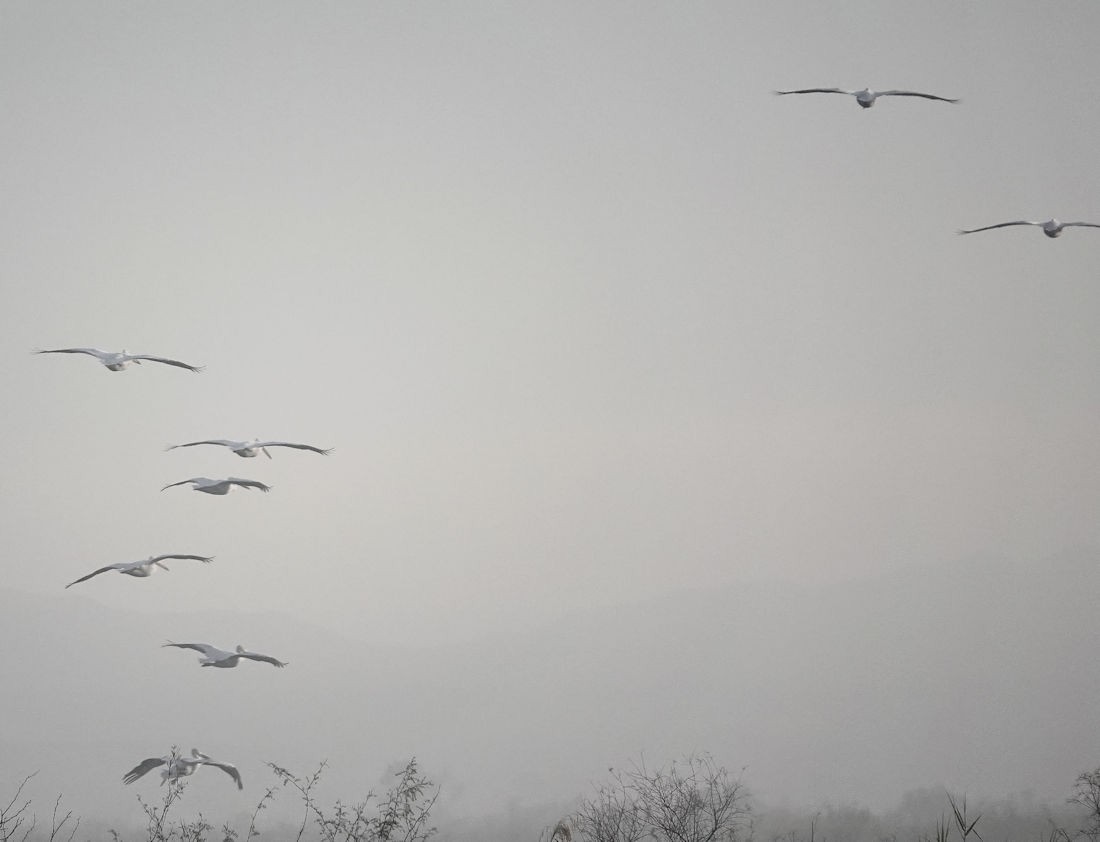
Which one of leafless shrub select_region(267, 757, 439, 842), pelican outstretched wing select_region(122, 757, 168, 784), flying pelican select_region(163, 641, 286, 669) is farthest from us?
leafless shrub select_region(267, 757, 439, 842)

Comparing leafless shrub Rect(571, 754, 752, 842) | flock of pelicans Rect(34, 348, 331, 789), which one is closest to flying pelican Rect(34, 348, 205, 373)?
flock of pelicans Rect(34, 348, 331, 789)

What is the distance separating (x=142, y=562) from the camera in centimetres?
2789

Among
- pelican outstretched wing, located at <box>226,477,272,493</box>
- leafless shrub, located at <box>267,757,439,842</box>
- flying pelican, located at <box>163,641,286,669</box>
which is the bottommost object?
leafless shrub, located at <box>267,757,439,842</box>

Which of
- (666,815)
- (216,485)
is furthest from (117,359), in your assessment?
(666,815)

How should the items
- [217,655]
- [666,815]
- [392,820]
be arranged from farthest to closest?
[666,815] < [392,820] < [217,655]

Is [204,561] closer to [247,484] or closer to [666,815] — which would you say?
[247,484]

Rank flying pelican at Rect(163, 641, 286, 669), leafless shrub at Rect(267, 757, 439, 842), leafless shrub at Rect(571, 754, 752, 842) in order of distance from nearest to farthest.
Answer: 1. flying pelican at Rect(163, 641, 286, 669)
2. leafless shrub at Rect(267, 757, 439, 842)
3. leafless shrub at Rect(571, 754, 752, 842)

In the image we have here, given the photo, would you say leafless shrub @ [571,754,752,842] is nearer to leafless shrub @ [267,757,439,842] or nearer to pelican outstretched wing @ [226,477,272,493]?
leafless shrub @ [267,757,439,842]

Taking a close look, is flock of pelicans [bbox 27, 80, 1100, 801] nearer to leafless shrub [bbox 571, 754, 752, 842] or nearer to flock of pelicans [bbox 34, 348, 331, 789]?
flock of pelicans [bbox 34, 348, 331, 789]

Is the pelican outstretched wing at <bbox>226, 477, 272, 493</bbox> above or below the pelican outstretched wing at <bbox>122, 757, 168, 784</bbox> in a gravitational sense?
above

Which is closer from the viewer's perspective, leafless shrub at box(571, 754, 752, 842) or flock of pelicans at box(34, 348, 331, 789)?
flock of pelicans at box(34, 348, 331, 789)

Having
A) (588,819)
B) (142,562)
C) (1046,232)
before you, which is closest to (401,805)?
(588,819)

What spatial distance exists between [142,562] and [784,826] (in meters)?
187

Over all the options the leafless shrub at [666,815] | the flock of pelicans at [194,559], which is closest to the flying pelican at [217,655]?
the flock of pelicans at [194,559]
